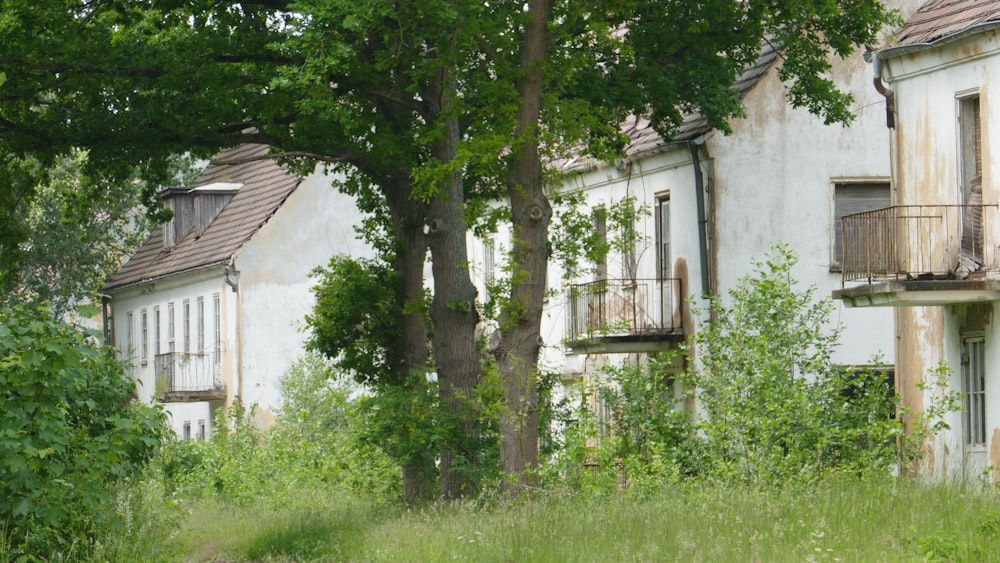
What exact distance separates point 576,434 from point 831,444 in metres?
3.71

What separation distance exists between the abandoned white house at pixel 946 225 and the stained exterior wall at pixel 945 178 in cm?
2

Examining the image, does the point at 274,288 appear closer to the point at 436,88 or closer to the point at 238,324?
the point at 238,324

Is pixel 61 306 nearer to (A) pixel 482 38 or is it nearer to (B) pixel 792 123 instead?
(B) pixel 792 123

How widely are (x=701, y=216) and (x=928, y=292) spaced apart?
837 centimetres

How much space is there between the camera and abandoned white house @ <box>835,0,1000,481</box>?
19266mm

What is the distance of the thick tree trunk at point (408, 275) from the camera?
2322 cm

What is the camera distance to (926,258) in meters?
20.0

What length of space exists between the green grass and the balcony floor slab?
3.87m

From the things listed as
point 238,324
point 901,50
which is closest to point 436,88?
point 901,50

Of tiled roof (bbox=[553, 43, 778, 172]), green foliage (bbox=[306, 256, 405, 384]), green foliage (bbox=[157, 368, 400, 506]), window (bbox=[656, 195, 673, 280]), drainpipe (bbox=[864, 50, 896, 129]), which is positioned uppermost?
tiled roof (bbox=[553, 43, 778, 172])

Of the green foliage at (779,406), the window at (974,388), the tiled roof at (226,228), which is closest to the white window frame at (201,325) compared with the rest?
the tiled roof at (226,228)

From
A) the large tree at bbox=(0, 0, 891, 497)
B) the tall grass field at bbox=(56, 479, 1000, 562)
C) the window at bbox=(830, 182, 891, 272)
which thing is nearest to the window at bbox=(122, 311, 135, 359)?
the large tree at bbox=(0, 0, 891, 497)

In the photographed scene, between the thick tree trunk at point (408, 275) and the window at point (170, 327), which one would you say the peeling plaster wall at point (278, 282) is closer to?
the window at point (170, 327)

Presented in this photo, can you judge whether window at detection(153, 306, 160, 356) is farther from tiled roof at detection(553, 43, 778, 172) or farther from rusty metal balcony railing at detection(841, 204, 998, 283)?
rusty metal balcony railing at detection(841, 204, 998, 283)
